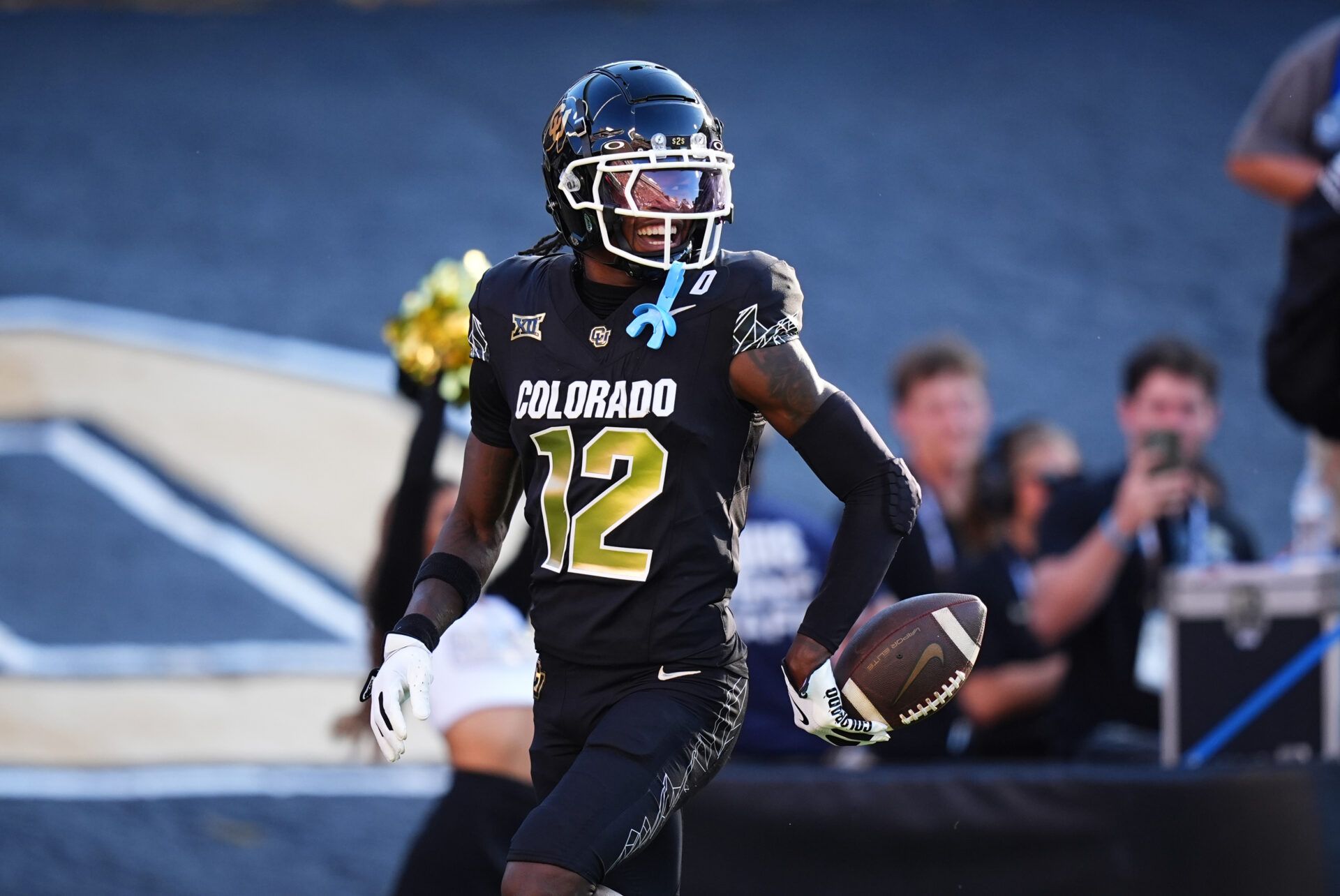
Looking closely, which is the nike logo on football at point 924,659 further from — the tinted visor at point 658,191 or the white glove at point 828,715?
the tinted visor at point 658,191

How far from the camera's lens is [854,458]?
332cm

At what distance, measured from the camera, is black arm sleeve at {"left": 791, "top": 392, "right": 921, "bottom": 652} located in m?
3.29

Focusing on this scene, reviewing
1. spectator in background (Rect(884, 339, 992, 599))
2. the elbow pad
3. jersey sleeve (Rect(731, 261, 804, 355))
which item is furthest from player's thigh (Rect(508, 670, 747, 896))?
spectator in background (Rect(884, 339, 992, 599))

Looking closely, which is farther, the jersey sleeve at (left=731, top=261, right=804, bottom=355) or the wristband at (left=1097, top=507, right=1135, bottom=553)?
the wristband at (left=1097, top=507, right=1135, bottom=553)

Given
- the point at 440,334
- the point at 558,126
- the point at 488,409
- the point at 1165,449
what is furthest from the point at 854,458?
the point at 1165,449

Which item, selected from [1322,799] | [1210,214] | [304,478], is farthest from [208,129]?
[1322,799]

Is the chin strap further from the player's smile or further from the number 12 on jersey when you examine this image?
the number 12 on jersey

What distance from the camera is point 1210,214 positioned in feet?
41.3

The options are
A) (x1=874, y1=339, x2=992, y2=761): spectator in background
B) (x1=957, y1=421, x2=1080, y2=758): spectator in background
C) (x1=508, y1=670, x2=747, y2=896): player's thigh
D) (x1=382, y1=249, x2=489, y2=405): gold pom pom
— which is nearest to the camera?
(x1=508, y1=670, x2=747, y2=896): player's thigh

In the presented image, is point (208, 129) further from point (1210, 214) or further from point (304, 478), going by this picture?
point (1210, 214)

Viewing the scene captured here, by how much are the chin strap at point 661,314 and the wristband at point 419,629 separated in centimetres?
73

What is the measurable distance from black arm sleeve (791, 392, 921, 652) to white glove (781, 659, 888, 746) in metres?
0.11

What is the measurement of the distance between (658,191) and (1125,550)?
3.27 meters

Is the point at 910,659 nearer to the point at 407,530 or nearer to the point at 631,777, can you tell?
the point at 631,777
